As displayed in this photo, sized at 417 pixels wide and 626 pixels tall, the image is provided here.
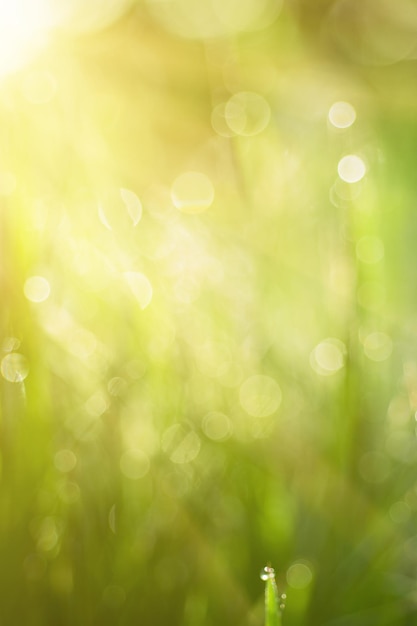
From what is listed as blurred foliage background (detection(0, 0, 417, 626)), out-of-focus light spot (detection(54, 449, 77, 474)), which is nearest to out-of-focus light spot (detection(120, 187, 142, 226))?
blurred foliage background (detection(0, 0, 417, 626))

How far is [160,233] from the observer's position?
62 cm

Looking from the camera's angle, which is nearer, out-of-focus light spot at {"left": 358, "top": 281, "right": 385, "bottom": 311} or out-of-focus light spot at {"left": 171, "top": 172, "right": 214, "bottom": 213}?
out-of-focus light spot at {"left": 358, "top": 281, "right": 385, "bottom": 311}

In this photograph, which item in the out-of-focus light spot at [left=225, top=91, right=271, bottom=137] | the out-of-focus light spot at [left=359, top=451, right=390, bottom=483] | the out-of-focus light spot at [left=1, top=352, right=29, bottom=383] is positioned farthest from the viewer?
the out-of-focus light spot at [left=225, top=91, right=271, bottom=137]

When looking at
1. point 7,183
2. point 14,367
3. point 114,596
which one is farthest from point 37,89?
point 114,596

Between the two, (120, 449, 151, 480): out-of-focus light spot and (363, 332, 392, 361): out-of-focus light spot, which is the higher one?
(363, 332, 392, 361): out-of-focus light spot

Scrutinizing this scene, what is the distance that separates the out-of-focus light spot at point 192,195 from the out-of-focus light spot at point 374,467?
27 centimetres

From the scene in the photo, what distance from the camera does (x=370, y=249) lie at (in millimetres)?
573

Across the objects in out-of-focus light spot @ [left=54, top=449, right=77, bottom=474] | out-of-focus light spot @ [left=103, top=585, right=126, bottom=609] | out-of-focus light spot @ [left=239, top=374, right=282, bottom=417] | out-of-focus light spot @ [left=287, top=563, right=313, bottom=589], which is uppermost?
out-of-focus light spot @ [left=239, top=374, right=282, bottom=417]

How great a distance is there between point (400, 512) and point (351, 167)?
0.85ft

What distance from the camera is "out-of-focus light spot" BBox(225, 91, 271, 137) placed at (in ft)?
2.20

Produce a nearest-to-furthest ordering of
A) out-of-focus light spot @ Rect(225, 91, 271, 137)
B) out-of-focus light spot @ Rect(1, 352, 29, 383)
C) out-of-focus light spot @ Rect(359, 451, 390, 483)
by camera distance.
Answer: out-of-focus light spot @ Rect(1, 352, 29, 383) < out-of-focus light spot @ Rect(359, 451, 390, 483) < out-of-focus light spot @ Rect(225, 91, 271, 137)

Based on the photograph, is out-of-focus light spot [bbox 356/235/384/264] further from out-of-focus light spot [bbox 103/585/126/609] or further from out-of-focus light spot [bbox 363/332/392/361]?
out-of-focus light spot [bbox 103/585/126/609]

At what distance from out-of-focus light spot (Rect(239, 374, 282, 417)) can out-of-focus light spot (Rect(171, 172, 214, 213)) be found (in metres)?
0.18

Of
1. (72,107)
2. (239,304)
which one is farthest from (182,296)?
(72,107)
